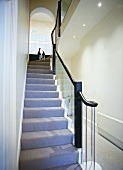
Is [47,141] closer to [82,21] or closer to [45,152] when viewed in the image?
[45,152]

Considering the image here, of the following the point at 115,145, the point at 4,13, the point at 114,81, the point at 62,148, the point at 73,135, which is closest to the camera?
the point at 4,13

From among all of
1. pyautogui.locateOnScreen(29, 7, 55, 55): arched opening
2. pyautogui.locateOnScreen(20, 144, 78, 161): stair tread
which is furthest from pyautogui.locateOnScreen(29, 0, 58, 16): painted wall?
pyautogui.locateOnScreen(20, 144, 78, 161): stair tread

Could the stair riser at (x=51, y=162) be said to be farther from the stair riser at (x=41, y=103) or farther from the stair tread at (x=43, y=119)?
the stair riser at (x=41, y=103)

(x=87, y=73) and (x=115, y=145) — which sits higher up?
(x=87, y=73)

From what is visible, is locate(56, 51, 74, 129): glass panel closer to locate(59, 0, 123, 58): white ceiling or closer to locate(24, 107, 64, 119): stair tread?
locate(24, 107, 64, 119): stair tread

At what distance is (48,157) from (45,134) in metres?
0.45

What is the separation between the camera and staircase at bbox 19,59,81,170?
80.3 inches

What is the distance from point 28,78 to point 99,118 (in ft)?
7.31

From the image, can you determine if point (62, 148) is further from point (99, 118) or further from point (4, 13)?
point (4, 13)

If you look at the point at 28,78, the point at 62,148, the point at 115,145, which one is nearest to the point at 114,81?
the point at 115,145

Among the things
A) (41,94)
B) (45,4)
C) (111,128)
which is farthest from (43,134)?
(45,4)

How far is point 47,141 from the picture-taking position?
2340 millimetres

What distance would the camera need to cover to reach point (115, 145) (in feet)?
10.2

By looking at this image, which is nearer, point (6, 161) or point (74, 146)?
point (6, 161)
